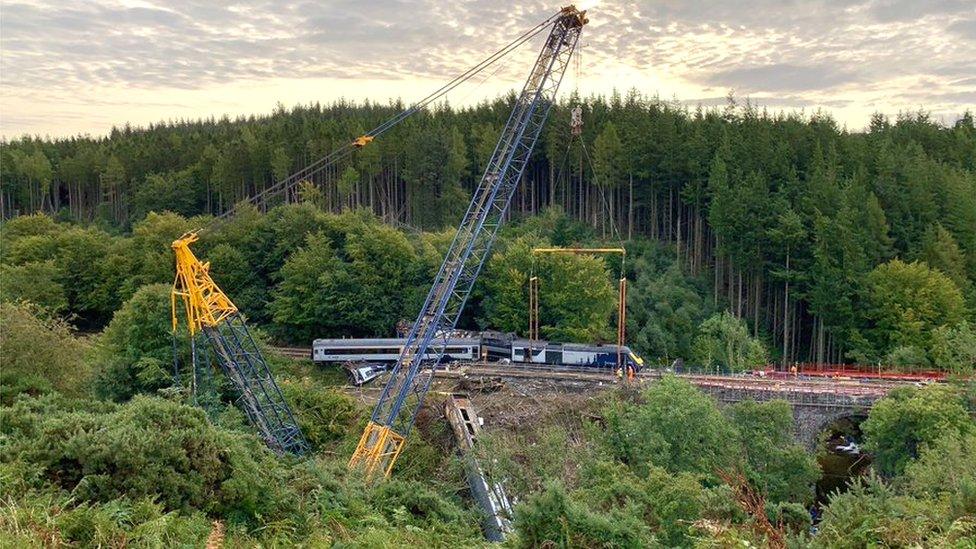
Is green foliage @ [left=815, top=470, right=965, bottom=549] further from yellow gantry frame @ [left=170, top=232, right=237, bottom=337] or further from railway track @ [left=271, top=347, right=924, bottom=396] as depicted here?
yellow gantry frame @ [left=170, top=232, right=237, bottom=337]

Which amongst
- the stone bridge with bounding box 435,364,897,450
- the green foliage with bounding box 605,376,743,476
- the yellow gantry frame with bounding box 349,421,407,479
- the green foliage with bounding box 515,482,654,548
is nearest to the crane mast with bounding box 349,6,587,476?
the yellow gantry frame with bounding box 349,421,407,479

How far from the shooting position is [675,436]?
70.5ft

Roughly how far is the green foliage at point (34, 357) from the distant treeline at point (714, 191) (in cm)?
3255

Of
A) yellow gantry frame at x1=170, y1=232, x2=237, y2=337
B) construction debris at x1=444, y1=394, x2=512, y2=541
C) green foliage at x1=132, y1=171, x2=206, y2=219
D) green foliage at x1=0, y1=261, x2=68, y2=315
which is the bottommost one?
construction debris at x1=444, y1=394, x2=512, y2=541

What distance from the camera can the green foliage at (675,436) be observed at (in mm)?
20875

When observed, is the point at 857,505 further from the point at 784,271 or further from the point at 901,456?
the point at 784,271

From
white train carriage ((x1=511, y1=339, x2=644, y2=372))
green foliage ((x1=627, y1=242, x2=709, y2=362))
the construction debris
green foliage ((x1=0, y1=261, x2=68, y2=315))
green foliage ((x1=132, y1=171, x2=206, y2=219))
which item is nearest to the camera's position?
the construction debris

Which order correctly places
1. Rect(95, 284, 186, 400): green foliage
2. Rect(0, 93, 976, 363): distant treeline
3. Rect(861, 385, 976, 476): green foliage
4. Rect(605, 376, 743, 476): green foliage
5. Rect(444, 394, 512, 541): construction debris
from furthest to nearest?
1. Rect(0, 93, 976, 363): distant treeline
2. Rect(95, 284, 186, 400): green foliage
3. Rect(861, 385, 976, 476): green foliage
4. Rect(605, 376, 743, 476): green foliage
5. Rect(444, 394, 512, 541): construction debris

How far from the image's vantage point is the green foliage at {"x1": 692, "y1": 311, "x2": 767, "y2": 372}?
1388 inches

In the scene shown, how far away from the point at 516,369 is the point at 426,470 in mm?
9518

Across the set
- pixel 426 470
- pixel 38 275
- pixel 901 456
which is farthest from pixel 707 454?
pixel 38 275

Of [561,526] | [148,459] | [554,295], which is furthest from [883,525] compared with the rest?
[554,295]

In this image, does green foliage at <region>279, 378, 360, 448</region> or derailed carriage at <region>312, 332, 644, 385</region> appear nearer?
green foliage at <region>279, 378, 360, 448</region>

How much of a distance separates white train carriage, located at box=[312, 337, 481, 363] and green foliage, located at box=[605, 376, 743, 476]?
49.7ft
